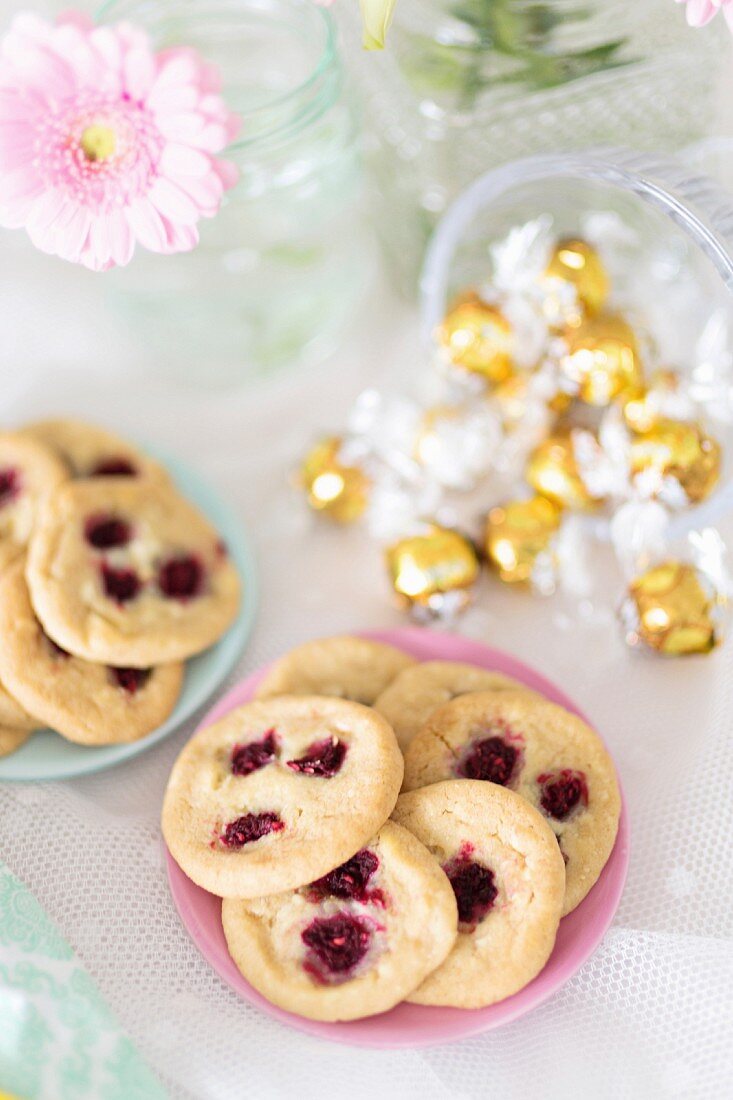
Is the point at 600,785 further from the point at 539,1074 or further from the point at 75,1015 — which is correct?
the point at 75,1015

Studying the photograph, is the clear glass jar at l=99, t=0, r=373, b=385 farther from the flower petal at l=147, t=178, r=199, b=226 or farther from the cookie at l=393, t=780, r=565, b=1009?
the cookie at l=393, t=780, r=565, b=1009

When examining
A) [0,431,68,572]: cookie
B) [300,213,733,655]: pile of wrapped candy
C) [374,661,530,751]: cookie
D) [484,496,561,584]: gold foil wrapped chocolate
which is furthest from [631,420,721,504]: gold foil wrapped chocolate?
[0,431,68,572]: cookie

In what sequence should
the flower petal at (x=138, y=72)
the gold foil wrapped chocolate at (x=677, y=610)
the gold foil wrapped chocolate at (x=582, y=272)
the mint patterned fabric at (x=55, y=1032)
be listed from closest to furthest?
the mint patterned fabric at (x=55, y=1032) → the flower petal at (x=138, y=72) → the gold foil wrapped chocolate at (x=677, y=610) → the gold foil wrapped chocolate at (x=582, y=272)

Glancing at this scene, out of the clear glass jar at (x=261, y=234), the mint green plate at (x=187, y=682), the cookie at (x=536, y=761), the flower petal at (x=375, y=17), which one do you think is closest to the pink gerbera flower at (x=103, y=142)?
the flower petal at (x=375, y=17)

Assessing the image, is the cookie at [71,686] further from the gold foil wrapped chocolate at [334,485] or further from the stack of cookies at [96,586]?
the gold foil wrapped chocolate at [334,485]

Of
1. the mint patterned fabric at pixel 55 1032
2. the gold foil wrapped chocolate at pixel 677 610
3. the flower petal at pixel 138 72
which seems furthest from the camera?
the gold foil wrapped chocolate at pixel 677 610

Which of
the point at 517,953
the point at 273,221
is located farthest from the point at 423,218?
the point at 517,953
